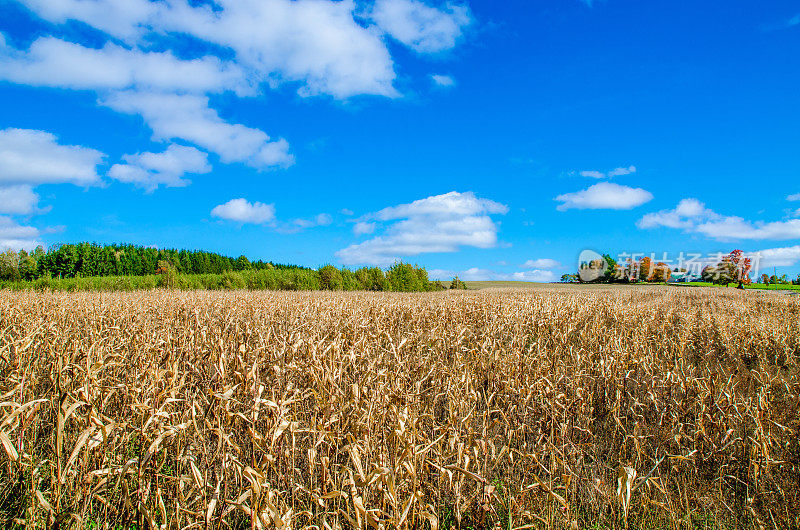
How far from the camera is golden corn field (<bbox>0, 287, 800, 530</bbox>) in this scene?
5.79 ft

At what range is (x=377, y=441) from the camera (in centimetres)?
248

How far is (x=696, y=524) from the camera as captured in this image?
88.6 inches

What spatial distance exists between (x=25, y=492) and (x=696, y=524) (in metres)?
3.77

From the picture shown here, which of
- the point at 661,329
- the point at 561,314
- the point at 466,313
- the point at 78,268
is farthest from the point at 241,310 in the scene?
the point at 78,268

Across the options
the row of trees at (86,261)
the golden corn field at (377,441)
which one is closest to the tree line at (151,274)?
the row of trees at (86,261)

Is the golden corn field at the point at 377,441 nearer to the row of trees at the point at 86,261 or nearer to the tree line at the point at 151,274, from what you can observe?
the tree line at the point at 151,274

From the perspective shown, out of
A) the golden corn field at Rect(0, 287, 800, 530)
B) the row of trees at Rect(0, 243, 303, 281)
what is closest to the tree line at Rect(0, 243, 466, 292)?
the row of trees at Rect(0, 243, 303, 281)

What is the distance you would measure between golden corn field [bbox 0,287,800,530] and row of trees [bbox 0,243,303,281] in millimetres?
23467

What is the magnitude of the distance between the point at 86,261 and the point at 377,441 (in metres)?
30.2

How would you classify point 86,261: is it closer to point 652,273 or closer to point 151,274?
point 151,274

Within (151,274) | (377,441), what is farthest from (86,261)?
(377,441)

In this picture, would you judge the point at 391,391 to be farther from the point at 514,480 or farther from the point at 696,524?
the point at 696,524

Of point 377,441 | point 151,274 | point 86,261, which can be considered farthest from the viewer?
point 86,261

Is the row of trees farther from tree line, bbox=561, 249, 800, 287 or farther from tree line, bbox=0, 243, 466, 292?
tree line, bbox=561, 249, 800, 287
